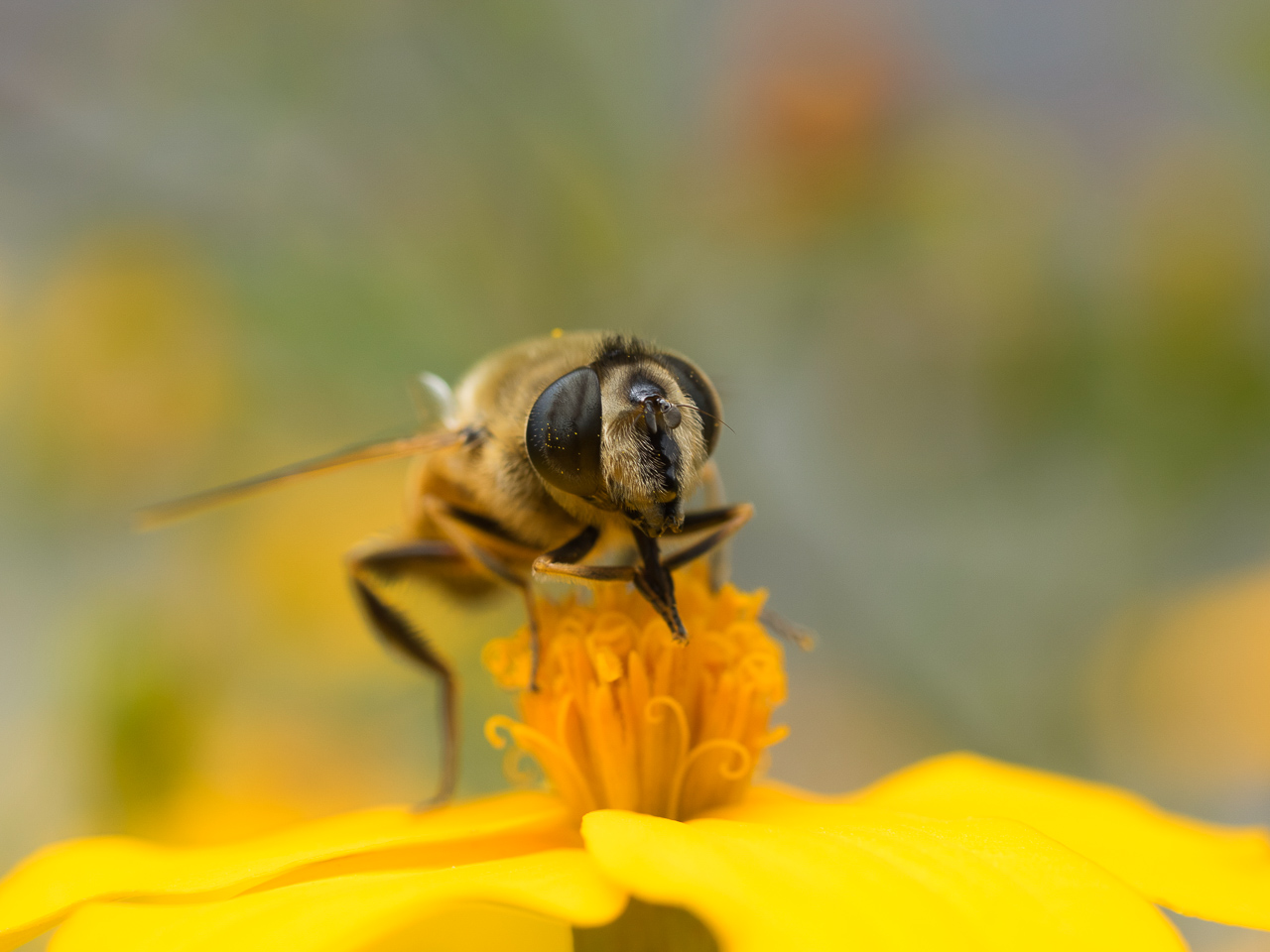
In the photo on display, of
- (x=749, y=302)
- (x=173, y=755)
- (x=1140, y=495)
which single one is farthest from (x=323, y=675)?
(x=1140, y=495)

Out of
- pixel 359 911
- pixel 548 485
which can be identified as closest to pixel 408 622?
pixel 548 485

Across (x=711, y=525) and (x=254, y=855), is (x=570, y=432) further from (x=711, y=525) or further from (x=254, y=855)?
(x=254, y=855)

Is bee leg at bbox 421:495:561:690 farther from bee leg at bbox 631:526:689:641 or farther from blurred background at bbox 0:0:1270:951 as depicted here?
blurred background at bbox 0:0:1270:951

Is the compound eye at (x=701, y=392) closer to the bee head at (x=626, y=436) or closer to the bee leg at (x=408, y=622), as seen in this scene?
the bee head at (x=626, y=436)

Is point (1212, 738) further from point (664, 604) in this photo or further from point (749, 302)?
point (664, 604)

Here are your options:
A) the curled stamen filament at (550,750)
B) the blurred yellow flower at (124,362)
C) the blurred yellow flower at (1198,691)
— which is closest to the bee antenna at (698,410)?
the curled stamen filament at (550,750)

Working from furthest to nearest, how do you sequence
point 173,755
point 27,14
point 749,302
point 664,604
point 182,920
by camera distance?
point 749,302 < point 27,14 < point 173,755 < point 664,604 < point 182,920

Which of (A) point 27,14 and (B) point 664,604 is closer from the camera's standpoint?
(B) point 664,604
